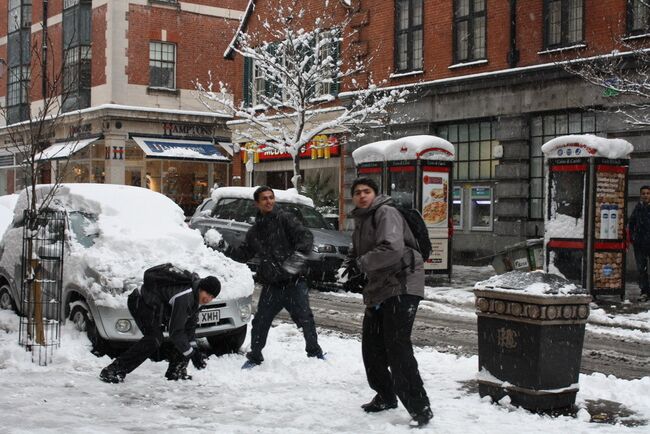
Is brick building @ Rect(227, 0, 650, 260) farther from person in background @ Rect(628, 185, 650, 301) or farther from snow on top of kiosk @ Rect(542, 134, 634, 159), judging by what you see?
snow on top of kiosk @ Rect(542, 134, 634, 159)

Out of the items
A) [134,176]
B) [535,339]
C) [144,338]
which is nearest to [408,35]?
[134,176]

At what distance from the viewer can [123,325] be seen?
26.1ft

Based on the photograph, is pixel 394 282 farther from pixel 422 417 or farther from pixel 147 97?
pixel 147 97

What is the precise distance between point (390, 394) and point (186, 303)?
2.02 meters

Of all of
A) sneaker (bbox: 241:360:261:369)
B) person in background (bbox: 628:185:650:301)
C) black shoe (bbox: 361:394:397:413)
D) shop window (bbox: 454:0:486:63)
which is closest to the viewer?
black shoe (bbox: 361:394:397:413)

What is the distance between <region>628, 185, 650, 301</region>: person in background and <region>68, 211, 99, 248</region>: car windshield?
948 cm

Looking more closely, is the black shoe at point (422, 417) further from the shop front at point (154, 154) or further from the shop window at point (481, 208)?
the shop front at point (154, 154)

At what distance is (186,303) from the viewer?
279 inches

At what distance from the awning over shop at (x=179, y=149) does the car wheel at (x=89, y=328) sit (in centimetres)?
2387

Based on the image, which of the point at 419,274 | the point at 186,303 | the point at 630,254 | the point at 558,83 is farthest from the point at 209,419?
the point at 558,83

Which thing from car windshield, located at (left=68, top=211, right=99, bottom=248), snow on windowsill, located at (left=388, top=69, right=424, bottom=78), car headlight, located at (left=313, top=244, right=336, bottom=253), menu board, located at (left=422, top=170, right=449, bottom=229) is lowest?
car headlight, located at (left=313, top=244, right=336, bottom=253)

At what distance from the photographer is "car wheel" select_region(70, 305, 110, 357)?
8125 millimetres

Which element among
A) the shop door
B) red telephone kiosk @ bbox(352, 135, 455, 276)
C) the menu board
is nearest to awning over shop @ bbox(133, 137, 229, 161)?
the shop door

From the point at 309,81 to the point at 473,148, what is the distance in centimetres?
462
